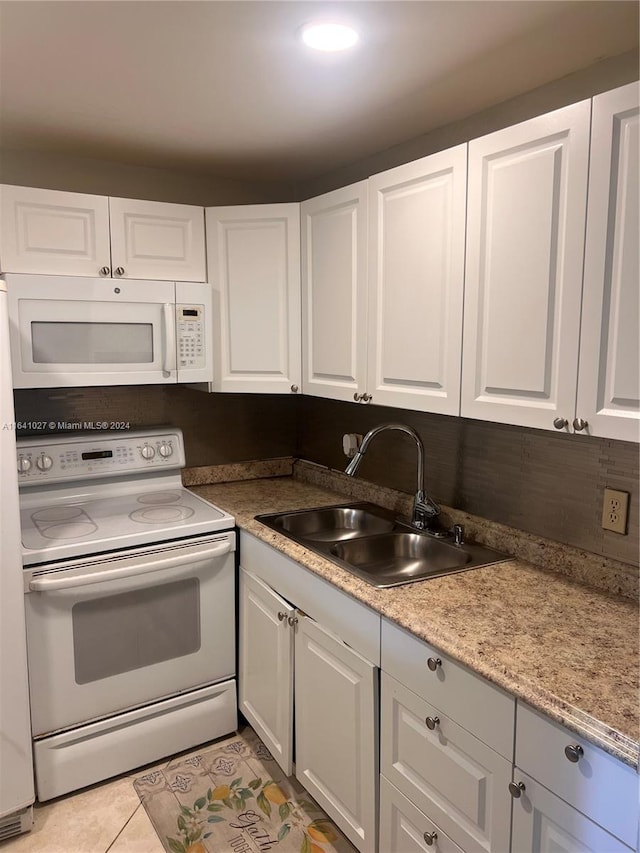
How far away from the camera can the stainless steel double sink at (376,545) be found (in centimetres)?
185

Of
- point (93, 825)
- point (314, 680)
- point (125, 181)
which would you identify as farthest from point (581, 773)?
point (125, 181)

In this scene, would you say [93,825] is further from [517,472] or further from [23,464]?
[517,472]

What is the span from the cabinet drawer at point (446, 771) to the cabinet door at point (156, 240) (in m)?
1.68

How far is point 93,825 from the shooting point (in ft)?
6.40

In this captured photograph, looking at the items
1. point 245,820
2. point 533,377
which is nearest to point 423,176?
point 533,377

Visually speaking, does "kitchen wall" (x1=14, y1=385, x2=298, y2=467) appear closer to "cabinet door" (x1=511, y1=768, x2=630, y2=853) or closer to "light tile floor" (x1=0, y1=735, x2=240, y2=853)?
"light tile floor" (x1=0, y1=735, x2=240, y2=853)

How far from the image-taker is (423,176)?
1.73 metres

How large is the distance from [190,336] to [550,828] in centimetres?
195

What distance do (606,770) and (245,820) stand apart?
1367 millimetres

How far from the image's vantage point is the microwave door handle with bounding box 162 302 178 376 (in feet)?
A: 7.76

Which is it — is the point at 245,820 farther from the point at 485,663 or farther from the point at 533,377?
the point at 533,377

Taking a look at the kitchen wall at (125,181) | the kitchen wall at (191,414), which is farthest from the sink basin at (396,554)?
the kitchen wall at (125,181)

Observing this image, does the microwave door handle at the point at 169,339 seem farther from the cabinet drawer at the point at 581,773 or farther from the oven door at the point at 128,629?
the cabinet drawer at the point at 581,773

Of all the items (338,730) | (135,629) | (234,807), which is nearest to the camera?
(338,730)
